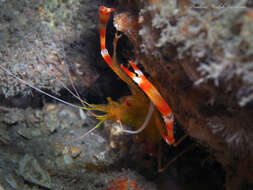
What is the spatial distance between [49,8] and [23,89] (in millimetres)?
1198

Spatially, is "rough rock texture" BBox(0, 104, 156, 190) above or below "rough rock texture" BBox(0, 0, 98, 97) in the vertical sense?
below

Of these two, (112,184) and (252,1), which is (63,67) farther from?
(252,1)

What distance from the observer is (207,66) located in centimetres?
101

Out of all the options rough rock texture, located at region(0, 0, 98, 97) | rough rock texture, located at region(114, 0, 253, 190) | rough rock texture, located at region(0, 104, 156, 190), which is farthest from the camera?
rough rock texture, located at region(0, 0, 98, 97)

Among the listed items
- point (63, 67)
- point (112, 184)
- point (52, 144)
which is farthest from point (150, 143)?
point (63, 67)

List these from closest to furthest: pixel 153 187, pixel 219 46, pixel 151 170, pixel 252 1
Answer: pixel 219 46 < pixel 252 1 < pixel 153 187 < pixel 151 170

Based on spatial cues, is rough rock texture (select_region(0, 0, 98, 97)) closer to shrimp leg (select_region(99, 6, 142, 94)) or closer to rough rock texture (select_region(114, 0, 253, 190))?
shrimp leg (select_region(99, 6, 142, 94))

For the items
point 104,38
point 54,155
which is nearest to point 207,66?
point 104,38

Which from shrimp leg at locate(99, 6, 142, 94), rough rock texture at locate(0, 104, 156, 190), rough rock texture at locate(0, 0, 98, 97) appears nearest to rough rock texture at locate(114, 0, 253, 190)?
shrimp leg at locate(99, 6, 142, 94)

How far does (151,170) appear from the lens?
2.88m

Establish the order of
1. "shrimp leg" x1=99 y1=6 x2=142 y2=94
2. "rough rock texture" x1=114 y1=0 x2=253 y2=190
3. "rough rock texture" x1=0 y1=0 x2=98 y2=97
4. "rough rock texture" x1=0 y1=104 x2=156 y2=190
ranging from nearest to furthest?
1. "rough rock texture" x1=114 y1=0 x2=253 y2=190
2. "shrimp leg" x1=99 y1=6 x2=142 y2=94
3. "rough rock texture" x1=0 y1=104 x2=156 y2=190
4. "rough rock texture" x1=0 y1=0 x2=98 y2=97

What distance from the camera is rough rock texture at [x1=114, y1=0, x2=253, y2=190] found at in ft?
3.16

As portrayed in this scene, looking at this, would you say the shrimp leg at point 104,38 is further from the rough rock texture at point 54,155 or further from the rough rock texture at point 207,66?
the rough rock texture at point 54,155

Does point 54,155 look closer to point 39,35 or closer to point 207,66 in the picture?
point 39,35
